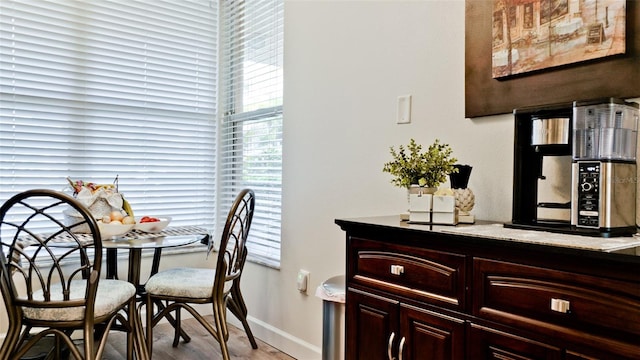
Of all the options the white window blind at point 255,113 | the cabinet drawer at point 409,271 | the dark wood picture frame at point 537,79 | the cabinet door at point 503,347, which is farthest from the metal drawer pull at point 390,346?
the white window blind at point 255,113

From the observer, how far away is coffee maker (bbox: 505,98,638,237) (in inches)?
50.5

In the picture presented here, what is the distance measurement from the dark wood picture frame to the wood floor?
193 centimetres

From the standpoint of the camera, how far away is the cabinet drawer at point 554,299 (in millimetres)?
996

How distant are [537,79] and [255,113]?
208 centimetres

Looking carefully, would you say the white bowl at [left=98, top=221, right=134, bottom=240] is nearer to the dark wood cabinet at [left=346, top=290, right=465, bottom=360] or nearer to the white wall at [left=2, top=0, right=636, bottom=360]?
the white wall at [left=2, top=0, right=636, bottom=360]

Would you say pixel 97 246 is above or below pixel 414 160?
below

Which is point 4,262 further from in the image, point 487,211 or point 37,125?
point 487,211

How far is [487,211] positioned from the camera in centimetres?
182

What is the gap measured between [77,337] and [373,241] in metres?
2.50

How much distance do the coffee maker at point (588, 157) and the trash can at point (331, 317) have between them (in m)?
0.87

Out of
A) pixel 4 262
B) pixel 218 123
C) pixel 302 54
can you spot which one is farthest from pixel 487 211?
pixel 218 123

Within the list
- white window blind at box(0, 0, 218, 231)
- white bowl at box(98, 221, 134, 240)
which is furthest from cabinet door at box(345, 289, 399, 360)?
white window blind at box(0, 0, 218, 231)

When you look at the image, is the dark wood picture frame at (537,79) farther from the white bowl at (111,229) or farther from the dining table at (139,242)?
the white bowl at (111,229)

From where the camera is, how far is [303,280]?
274cm
